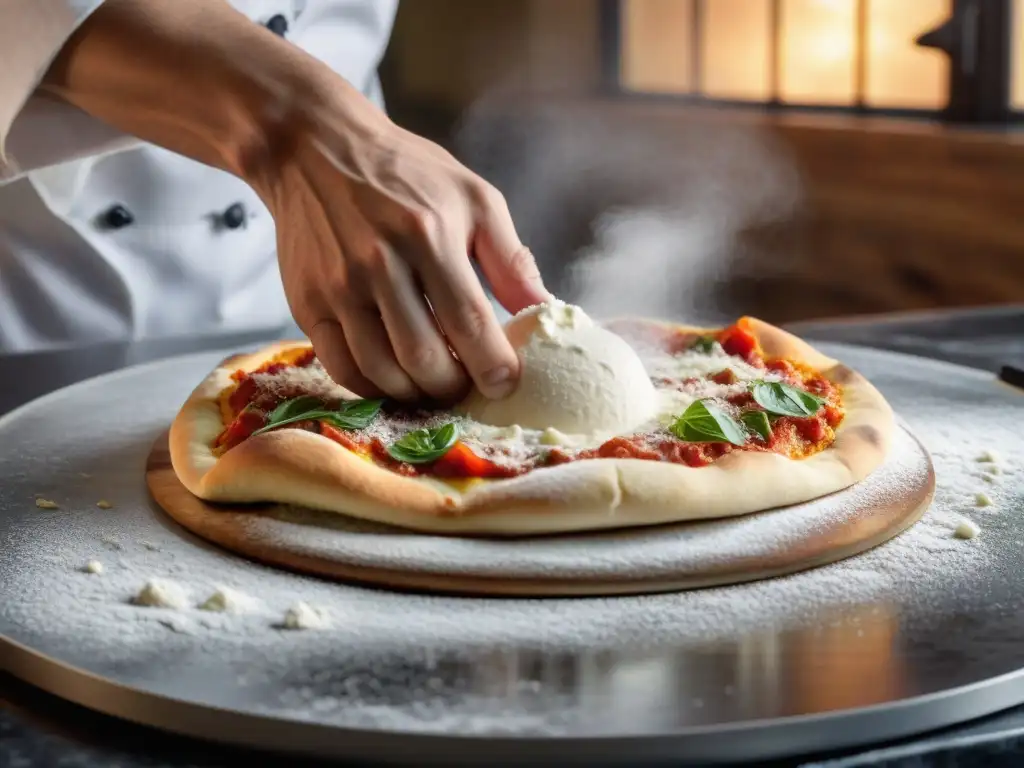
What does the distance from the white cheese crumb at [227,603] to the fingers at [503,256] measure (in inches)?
18.8

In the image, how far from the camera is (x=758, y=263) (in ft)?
13.1

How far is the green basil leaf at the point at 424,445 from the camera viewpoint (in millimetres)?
1133

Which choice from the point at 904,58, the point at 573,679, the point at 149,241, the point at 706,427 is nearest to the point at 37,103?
the point at 149,241

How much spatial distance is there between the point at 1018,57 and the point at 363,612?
2.85 m

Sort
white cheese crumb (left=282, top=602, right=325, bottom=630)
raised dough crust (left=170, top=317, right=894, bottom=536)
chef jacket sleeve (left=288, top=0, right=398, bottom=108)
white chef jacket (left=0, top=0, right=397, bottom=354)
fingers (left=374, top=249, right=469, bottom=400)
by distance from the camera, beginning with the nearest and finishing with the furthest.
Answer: white cheese crumb (left=282, top=602, right=325, bottom=630), raised dough crust (left=170, top=317, right=894, bottom=536), fingers (left=374, top=249, right=469, bottom=400), white chef jacket (left=0, top=0, right=397, bottom=354), chef jacket sleeve (left=288, top=0, right=398, bottom=108)

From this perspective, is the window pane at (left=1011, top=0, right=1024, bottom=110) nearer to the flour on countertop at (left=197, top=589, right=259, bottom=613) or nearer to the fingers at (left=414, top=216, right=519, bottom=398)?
the fingers at (left=414, top=216, right=519, bottom=398)

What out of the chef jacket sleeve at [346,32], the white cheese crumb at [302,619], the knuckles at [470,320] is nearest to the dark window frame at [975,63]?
the chef jacket sleeve at [346,32]

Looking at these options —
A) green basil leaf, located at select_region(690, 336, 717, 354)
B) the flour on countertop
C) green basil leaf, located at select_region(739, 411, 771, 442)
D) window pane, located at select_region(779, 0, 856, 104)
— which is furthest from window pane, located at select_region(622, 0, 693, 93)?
the flour on countertop

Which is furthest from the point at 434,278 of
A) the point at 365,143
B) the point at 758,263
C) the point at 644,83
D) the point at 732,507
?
the point at 644,83

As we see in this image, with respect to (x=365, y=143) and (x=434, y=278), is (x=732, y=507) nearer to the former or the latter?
(x=434, y=278)

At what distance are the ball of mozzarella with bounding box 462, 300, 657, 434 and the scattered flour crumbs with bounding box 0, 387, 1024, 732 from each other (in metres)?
0.23

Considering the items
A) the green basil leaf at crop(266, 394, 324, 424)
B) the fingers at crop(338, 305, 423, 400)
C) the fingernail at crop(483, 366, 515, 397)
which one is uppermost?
the fingers at crop(338, 305, 423, 400)

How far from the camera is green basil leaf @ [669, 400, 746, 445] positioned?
1175 millimetres

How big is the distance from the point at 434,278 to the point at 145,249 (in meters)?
1.00
